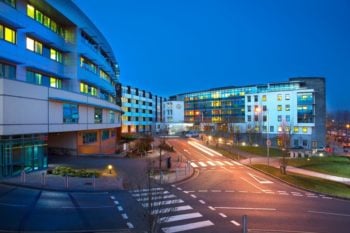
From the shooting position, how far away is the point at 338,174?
4234 centimetres

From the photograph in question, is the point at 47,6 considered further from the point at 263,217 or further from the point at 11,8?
the point at 263,217

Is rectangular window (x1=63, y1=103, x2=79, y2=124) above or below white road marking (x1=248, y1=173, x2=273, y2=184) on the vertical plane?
above

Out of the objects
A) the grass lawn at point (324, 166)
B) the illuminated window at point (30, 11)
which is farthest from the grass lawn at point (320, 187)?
the illuminated window at point (30, 11)

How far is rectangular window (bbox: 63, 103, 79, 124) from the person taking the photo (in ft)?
120

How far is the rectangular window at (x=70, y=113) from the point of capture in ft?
120

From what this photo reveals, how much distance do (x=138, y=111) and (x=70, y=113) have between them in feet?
323

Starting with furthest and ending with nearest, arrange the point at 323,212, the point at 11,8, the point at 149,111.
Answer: the point at 149,111 → the point at 11,8 → the point at 323,212

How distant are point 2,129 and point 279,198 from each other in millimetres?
20023

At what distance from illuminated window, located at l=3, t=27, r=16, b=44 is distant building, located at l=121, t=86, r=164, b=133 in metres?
87.2

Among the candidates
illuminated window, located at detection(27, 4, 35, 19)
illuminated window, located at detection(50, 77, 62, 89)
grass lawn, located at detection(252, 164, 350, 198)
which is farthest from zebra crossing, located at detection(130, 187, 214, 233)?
illuminated window, located at detection(50, 77, 62, 89)

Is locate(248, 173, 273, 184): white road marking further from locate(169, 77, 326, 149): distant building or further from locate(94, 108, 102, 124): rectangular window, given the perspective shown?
locate(169, 77, 326, 149): distant building

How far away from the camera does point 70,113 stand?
1501 inches

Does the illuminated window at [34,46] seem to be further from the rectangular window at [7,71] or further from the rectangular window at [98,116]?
the rectangular window at [98,116]

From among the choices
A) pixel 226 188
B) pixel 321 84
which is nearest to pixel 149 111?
pixel 321 84
